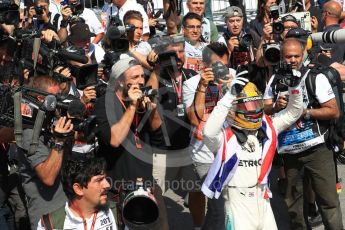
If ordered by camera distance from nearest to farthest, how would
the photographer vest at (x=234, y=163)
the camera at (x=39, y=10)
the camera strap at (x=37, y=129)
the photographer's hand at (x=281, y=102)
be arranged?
1. the camera strap at (x=37, y=129)
2. the photographer vest at (x=234, y=163)
3. the photographer's hand at (x=281, y=102)
4. the camera at (x=39, y=10)

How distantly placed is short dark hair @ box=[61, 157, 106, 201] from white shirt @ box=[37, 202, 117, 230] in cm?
14

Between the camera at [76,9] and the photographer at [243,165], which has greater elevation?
the camera at [76,9]

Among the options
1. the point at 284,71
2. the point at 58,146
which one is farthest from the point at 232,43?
the point at 58,146

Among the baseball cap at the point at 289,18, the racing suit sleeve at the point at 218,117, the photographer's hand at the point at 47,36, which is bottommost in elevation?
the racing suit sleeve at the point at 218,117

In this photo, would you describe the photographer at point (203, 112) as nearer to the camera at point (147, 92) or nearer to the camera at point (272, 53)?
the camera at point (272, 53)

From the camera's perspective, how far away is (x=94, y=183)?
4.68 m

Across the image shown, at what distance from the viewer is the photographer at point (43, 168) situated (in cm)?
507

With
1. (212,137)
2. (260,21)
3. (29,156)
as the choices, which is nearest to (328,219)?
(212,137)

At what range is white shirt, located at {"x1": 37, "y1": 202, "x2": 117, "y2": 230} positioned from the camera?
4656 mm

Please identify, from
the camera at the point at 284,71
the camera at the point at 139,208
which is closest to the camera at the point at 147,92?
the camera at the point at 139,208

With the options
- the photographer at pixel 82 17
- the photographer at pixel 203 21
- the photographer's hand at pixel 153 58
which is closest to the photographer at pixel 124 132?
the photographer's hand at pixel 153 58

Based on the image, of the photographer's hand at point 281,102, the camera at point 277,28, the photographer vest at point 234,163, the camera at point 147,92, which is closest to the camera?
the photographer vest at point 234,163

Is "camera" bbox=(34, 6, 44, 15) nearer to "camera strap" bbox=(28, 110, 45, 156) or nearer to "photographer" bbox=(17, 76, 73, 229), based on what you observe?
"photographer" bbox=(17, 76, 73, 229)

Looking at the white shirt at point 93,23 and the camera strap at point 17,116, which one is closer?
the camera strap at point 17,116
